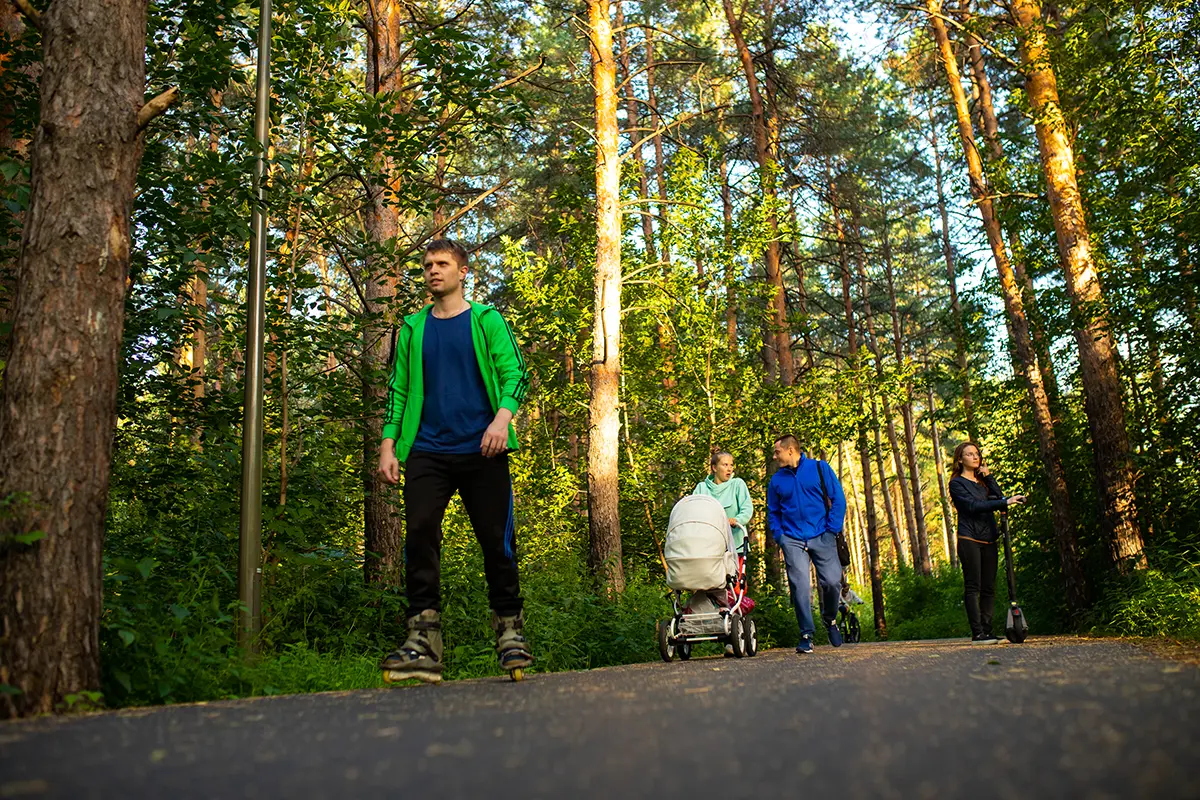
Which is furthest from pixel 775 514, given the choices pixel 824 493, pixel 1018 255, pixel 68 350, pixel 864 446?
pixel 864 446

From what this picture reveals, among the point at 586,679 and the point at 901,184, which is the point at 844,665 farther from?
the point at 901,184

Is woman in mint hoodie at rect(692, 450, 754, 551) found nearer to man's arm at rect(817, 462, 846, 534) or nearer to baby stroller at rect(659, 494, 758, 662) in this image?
baby stroller at rect(659, 494, 758, 662)

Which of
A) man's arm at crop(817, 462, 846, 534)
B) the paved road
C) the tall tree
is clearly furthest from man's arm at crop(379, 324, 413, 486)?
man's arm at crop(817, 462, 846, 534)

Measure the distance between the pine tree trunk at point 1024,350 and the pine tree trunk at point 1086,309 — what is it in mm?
1328

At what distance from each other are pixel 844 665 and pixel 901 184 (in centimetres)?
3587

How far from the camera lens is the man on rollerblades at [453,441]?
619 cm

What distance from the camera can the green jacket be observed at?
6246 mm

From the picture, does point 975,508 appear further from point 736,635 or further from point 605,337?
point 605,337

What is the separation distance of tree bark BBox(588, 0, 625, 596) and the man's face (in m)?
8.73

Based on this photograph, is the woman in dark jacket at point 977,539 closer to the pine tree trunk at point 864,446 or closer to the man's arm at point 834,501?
the man's arm at point 834,501

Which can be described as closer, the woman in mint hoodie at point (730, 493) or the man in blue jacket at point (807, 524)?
the man in blue jacket at point (807, 524)

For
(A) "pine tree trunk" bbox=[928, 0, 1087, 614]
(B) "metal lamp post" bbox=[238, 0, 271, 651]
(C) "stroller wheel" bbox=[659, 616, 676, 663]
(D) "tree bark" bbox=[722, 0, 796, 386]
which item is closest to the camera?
(B) "metal lamp post" bbox=[238, 0, 271, 651]

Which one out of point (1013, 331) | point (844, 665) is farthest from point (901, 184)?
point (844, 665)

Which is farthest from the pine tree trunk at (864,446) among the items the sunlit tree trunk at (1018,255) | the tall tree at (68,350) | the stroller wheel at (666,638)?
the tall tree at (68,350)
